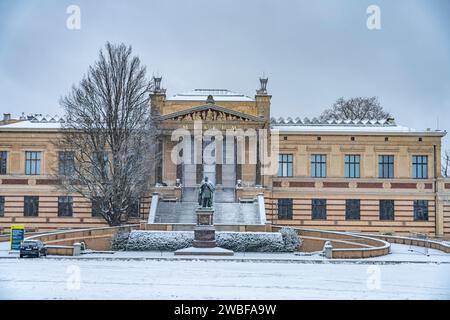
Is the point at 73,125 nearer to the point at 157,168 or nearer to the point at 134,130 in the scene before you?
the point at 134,130

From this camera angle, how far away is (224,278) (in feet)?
75.3

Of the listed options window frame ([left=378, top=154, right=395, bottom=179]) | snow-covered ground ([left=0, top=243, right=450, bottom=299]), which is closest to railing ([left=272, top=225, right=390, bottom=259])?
snow-covered ground ([left=0, top=243, right=450, bottom=299])

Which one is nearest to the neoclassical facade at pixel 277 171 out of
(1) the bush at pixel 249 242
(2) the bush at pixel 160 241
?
(2) the bush at pixel 160 241

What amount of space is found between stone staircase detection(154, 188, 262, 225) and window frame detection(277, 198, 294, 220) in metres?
4.77

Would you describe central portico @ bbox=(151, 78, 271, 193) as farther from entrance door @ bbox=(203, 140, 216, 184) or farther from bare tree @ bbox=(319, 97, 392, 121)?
bare tree @ bbox=(319, 97, 392, 121)

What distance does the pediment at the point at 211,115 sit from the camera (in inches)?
1943

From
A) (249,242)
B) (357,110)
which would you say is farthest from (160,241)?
(357,110)

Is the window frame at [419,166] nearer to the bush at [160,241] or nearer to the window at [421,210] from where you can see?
the window at [421,210]

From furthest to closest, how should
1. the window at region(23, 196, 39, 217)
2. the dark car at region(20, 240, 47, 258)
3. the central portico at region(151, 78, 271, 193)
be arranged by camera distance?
1. the window at region(23, 196, 39, 217)
2. the central portico at region(151, 78, 271, 193)
3. the dark car at region(20, 240, 47, 258)

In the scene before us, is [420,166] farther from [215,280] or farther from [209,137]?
[215,280]

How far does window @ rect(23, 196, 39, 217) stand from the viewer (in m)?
50.9

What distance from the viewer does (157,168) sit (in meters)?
50.1

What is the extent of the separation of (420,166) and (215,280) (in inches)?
1348
